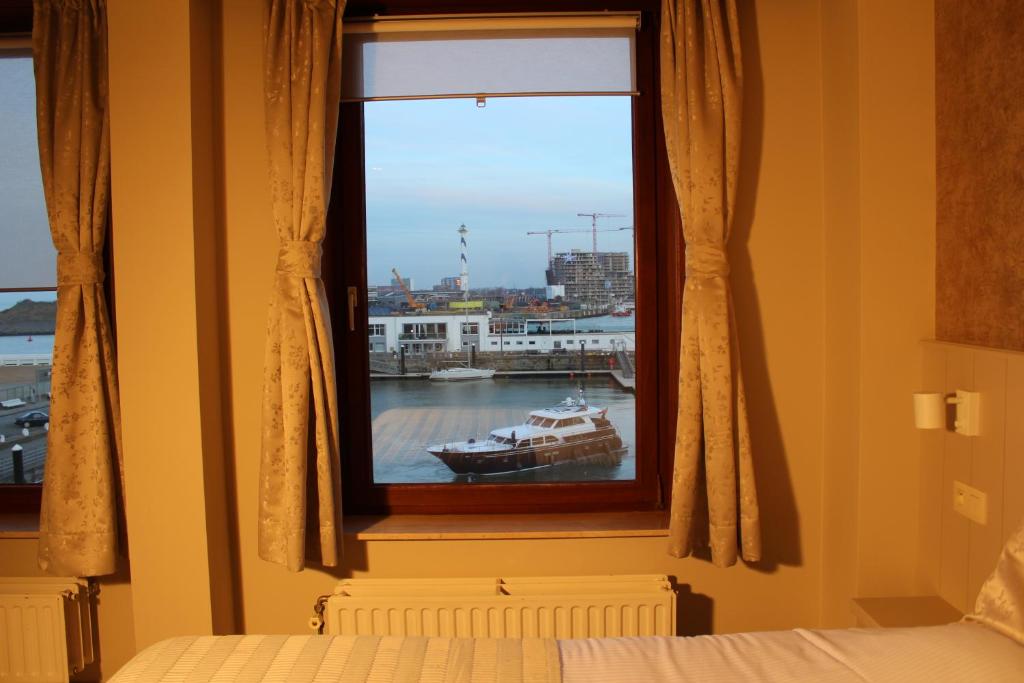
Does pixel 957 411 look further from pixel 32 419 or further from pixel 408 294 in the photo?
pixel 32 419

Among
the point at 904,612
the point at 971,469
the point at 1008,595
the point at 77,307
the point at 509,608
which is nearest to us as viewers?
the point at 1008,595

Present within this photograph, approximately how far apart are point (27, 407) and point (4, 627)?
0.73 meters

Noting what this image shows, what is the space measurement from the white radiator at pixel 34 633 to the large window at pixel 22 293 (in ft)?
1.28

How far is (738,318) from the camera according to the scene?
7.61 feet

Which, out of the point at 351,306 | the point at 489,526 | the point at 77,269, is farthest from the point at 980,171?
the point at 77,269

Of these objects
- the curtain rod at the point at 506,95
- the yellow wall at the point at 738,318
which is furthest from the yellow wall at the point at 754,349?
the curtain rod at the point at 506,95

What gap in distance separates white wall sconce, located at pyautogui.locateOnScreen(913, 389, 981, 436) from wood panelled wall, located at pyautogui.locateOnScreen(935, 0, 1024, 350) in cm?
15

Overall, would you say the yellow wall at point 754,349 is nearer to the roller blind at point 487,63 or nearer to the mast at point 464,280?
the roller blind at point 487,63

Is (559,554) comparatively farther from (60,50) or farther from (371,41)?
(60,50)

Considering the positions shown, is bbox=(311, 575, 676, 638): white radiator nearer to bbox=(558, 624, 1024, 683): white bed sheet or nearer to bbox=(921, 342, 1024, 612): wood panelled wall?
bbox=(558, 624, 1024, 683): white bed sheet

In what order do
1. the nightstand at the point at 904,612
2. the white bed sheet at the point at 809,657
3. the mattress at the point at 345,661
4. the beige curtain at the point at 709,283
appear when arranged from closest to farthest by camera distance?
the white bed sheet at the point at 809,657
the mattress at the point at 345,661
the nightstand at the point at 904,612
the beige curtain at the point at 709,283

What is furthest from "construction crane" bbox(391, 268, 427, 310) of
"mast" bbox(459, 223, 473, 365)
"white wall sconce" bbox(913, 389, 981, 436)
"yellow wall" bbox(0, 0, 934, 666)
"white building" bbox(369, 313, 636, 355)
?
"white wall sconce" bbox(913, 389, 981, 436)

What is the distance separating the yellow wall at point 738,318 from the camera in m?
2.04

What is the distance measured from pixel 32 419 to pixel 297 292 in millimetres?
1160
